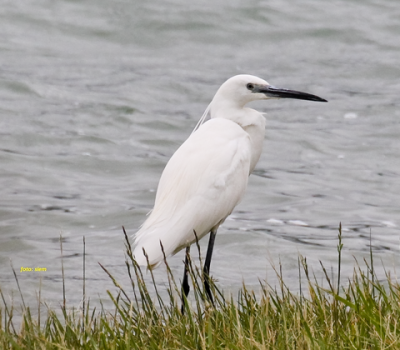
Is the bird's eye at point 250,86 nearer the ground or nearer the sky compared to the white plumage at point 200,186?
nearer the sky

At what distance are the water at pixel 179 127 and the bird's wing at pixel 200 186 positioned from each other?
78 centimetres

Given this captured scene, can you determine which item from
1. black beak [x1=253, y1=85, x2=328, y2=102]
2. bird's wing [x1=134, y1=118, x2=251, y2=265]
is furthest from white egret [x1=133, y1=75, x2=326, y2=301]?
black beak [x1=253, y1=85, x2=328, y2=102]

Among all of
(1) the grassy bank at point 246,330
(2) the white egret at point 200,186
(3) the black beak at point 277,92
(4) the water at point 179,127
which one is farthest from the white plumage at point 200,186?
(1) the grassy bank at point 246,330

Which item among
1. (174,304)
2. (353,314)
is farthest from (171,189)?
(353,314)

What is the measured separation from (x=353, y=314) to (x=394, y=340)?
0.44 metres

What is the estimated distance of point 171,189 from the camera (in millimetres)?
4270

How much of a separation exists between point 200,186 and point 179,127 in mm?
5696

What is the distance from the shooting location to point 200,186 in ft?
13.9

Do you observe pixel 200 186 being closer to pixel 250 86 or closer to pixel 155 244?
pixel 155 244

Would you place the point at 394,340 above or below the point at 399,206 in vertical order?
above

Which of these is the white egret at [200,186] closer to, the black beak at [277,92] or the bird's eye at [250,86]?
the bird's eye at [250,86]

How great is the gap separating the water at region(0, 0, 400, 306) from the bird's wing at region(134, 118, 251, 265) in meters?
0.78

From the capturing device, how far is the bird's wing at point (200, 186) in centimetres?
415

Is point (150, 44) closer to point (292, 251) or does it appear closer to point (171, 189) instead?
point (292, 251)
